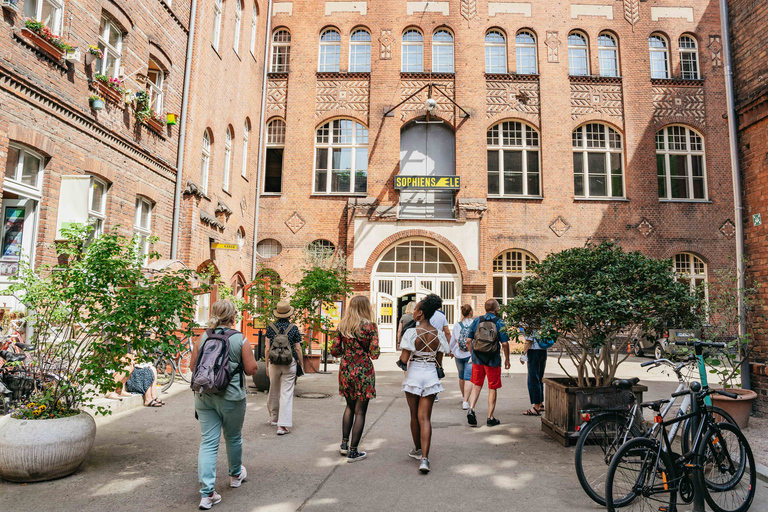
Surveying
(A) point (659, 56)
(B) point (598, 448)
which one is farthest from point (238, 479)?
(A) point (659, 56)

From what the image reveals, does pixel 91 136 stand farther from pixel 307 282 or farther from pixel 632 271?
pixel 632 271

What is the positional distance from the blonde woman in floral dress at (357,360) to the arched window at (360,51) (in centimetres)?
1614

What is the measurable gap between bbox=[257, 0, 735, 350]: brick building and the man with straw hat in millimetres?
10912

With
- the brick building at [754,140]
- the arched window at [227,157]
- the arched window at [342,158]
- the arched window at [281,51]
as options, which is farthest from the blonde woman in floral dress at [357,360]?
the arched window at [281,51]

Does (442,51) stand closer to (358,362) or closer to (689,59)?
(689,59)

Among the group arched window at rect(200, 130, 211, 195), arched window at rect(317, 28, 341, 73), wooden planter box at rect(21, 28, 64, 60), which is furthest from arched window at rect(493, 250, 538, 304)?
wooden planter box at rect(21, 28, 64, 60)

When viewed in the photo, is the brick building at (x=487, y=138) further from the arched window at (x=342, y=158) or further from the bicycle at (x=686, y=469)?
the bicycle at (x=686, y=469)

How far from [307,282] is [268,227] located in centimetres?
794

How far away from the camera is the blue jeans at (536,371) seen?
753 centimetres

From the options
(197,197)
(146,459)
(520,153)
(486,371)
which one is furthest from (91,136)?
(520,153)

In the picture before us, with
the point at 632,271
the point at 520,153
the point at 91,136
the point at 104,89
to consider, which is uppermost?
the point at 520,153

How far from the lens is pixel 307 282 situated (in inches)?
448

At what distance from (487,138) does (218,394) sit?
55.3 feet

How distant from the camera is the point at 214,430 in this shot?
4.19 m
